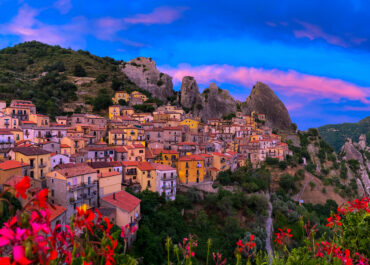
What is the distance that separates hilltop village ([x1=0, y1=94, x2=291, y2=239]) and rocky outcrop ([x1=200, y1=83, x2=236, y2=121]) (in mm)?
19981

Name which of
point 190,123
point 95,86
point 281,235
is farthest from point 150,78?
point 281,235

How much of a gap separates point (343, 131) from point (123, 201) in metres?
122

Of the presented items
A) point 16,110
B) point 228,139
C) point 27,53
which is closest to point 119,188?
point 16,110

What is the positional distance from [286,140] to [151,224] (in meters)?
59.2

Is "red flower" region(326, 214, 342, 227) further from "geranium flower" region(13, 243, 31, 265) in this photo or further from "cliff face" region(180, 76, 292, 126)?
"cliff face" region(180, 76, 292, 126)

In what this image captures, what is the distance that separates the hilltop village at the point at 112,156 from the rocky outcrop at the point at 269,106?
3139 cm

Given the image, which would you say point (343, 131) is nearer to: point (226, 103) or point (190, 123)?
point (226, 103)

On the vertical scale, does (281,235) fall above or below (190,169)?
above

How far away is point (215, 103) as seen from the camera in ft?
263

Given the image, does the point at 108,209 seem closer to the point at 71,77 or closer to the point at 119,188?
the point at 119,188

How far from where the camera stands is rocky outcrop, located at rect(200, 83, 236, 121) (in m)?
77.5

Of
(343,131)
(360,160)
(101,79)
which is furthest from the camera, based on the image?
(343,131)

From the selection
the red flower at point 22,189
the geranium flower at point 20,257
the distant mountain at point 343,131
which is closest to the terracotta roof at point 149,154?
the red flower at point 22,189

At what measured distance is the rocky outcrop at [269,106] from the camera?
282 feet
